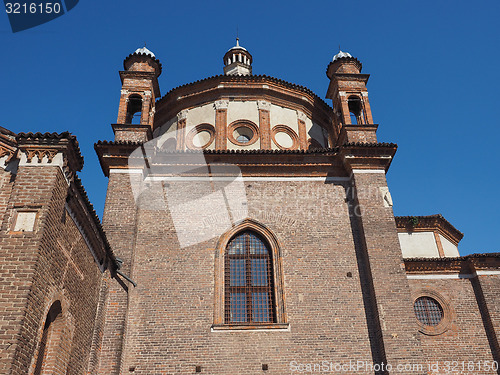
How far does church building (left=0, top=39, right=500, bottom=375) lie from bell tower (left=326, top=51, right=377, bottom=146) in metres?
0.05

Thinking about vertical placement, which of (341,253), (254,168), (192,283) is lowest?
(192,283)

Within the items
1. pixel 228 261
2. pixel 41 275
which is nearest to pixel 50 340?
pixel 41 275

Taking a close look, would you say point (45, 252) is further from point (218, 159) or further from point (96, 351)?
point (218, 159)

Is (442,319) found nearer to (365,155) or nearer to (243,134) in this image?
(365,155)

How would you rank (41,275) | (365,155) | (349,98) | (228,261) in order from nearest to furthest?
(41,275), (228,261), (365,155), (349,98)

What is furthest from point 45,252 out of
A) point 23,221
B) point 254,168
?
point 254,168

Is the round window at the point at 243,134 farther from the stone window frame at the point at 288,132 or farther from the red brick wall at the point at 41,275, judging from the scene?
the red brick wall at the point at 41,275

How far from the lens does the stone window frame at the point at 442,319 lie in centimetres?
1378

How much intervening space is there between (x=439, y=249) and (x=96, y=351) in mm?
12818

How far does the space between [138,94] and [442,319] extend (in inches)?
483

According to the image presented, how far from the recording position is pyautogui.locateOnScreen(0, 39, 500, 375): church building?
8.02 m

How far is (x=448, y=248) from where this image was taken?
17484 millimetres

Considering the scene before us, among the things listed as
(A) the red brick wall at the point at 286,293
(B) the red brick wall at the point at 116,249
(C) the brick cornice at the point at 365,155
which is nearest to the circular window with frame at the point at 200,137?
(A) the red brick wall at the point at 286,293

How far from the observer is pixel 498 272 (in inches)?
571
